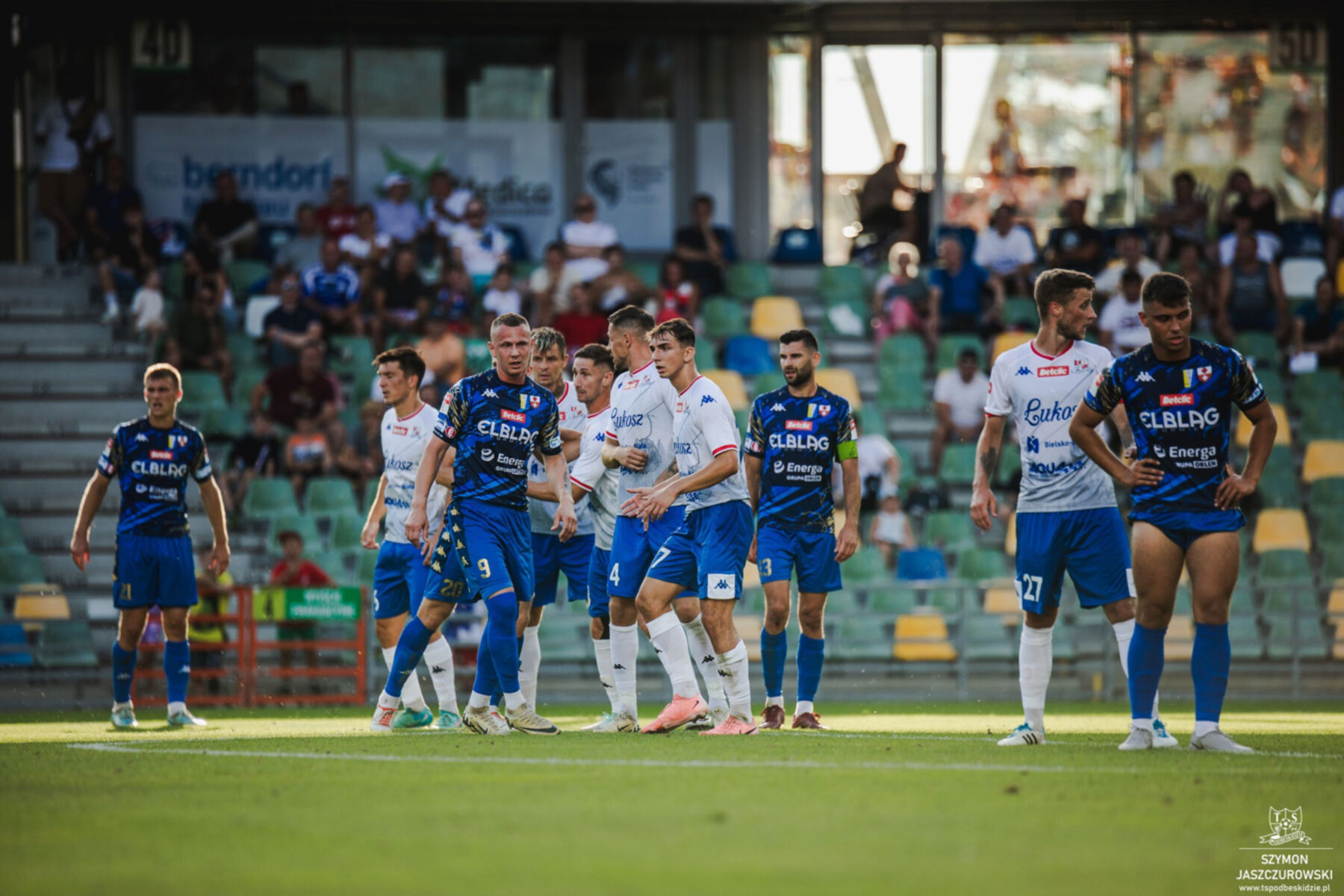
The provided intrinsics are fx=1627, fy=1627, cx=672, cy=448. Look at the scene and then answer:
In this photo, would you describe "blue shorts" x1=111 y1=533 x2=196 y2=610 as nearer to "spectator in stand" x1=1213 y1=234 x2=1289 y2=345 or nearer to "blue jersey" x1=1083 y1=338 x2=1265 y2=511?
"blue jersey" x1=1083 y1=338 x2=1265 y2=511

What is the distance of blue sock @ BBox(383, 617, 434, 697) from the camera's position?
984 cm

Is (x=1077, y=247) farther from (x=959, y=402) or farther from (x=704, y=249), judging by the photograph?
(x=704, y=249)

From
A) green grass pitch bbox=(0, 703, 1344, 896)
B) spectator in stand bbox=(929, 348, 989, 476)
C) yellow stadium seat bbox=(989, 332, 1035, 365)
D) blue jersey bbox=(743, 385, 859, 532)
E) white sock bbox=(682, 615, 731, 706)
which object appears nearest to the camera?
green grass pitch bbox=(0, 703, 1344, 896)

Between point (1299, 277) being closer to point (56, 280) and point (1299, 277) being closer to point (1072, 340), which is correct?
Answer: point (1072, 340)

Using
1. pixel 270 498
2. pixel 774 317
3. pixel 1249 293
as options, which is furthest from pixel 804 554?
pixel 1249 293

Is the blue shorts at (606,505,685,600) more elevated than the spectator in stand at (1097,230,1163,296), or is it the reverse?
the spectator in stand at (1097,230,1163,296)

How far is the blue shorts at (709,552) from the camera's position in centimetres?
934

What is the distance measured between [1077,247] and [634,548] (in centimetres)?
1315

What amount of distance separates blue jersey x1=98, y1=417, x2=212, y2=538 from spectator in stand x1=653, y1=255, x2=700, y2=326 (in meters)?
8.55

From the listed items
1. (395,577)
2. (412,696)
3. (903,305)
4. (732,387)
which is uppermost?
(903,305)

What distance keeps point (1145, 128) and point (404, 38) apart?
10627 mm

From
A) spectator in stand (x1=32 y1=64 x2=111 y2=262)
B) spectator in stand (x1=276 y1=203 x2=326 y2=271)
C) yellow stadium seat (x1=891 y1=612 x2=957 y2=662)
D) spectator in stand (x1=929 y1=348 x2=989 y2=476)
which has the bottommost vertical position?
yellow stadium seat (x1=891 y1=612 x2=957 y2=662)

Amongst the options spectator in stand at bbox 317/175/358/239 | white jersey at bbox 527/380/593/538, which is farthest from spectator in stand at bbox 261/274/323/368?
white jersey at bbox 527/380/593/538

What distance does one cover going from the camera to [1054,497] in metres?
8.80
